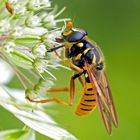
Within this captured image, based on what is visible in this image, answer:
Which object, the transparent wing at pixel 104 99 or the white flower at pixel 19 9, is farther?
the white flower at pixel 19 9

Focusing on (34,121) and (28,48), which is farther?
(28,48)

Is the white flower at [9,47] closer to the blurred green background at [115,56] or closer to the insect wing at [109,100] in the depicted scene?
the insect wing at [109,100]

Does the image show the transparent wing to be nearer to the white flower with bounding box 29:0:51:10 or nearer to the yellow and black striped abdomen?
the yellow and black striped abdomen

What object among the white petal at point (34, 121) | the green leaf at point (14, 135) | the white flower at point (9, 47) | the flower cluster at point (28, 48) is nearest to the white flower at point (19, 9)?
the flower cluster at point (28, 48)

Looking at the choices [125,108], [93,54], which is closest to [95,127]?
[125,108]

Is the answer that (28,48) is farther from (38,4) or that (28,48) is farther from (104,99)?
(104,99)

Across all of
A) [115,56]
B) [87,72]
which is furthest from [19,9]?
[115,56]
